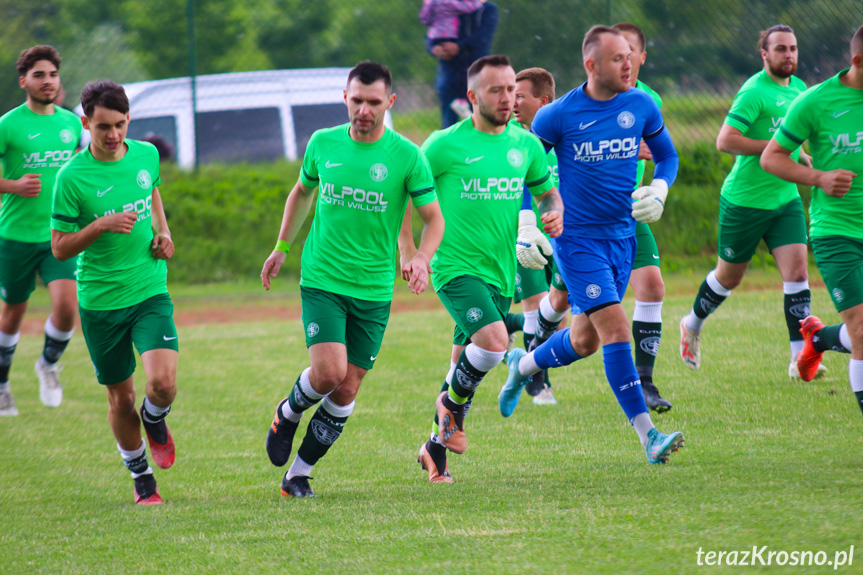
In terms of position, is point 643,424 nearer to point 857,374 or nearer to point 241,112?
point 857,374

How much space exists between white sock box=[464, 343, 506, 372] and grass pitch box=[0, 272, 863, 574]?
0.61 m

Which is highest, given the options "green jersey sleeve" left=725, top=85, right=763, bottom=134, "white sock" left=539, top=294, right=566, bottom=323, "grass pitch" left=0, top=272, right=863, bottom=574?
"green jersey sleeve" left=725, top=85, right=763, bottom=134

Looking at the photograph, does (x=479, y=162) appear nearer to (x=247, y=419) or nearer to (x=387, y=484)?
(x=387, y=484)

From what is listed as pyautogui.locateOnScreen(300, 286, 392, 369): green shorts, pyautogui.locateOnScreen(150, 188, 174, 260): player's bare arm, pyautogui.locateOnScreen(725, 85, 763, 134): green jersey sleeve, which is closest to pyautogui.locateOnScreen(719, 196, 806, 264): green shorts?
pyautogui.locateOnScreen(725, 85, 763, 134): green jersey sleeve

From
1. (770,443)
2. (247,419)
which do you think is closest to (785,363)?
(770,443)

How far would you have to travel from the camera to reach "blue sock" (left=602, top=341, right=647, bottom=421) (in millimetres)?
4840

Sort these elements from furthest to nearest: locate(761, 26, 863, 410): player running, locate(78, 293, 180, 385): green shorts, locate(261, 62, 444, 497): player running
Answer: locate(78, 293, 180, 385): green shorts < locate(261, 62, 444, 497): player running < locate(761, 26, 863, 410): player running

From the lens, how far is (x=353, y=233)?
473 centimetres

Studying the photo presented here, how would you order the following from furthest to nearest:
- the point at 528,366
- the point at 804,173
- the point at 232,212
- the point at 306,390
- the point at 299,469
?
the point at 232,212
the point at 528,366
the point at 299,469
the point at 306,390
the point at 804,173

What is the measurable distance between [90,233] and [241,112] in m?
11.4

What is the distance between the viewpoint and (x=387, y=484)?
16.4 ft

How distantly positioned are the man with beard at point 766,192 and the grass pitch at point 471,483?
77cm

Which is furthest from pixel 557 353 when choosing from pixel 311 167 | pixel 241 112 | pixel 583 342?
pixel 241 112

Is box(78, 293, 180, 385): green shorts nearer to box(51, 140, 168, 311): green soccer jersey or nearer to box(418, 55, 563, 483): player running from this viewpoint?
box(51, 140, 168, 311): green soccer jersey
